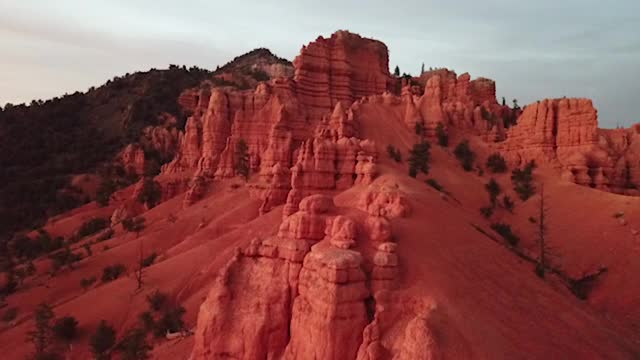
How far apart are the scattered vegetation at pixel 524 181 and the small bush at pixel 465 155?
2.56m

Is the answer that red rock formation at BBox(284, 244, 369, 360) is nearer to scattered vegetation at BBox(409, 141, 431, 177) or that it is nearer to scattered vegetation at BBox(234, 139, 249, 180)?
scattered vegetation at BBox(409, 141, 431, 177)

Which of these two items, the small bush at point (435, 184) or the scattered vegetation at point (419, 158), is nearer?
the small bush at point (435, 184)

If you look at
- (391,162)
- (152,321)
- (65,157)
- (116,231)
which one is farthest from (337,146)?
(65,157)

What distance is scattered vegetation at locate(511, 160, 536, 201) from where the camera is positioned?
24.5 meters

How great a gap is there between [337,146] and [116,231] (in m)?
25.2

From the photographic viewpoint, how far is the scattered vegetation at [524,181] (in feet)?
80.4

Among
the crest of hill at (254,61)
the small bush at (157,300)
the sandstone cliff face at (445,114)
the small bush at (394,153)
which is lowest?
the small bush at (157,300)

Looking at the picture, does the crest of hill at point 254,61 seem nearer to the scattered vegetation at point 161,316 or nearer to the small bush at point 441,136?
the small bush at point 441,136

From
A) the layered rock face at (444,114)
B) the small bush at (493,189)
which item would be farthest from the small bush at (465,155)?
the layered rock face at (444,114)

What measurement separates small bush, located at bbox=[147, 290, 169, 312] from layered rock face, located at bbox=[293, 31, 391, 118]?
20.0 m

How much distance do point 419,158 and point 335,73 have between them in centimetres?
1654

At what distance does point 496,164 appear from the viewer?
86.9ft

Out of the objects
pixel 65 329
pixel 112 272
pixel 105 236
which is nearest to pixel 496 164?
pixel 112 272

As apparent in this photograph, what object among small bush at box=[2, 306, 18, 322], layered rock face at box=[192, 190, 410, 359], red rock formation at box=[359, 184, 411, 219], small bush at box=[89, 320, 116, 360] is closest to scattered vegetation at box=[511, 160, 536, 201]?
red rock formation at box=[359, 184, 411, 219]
